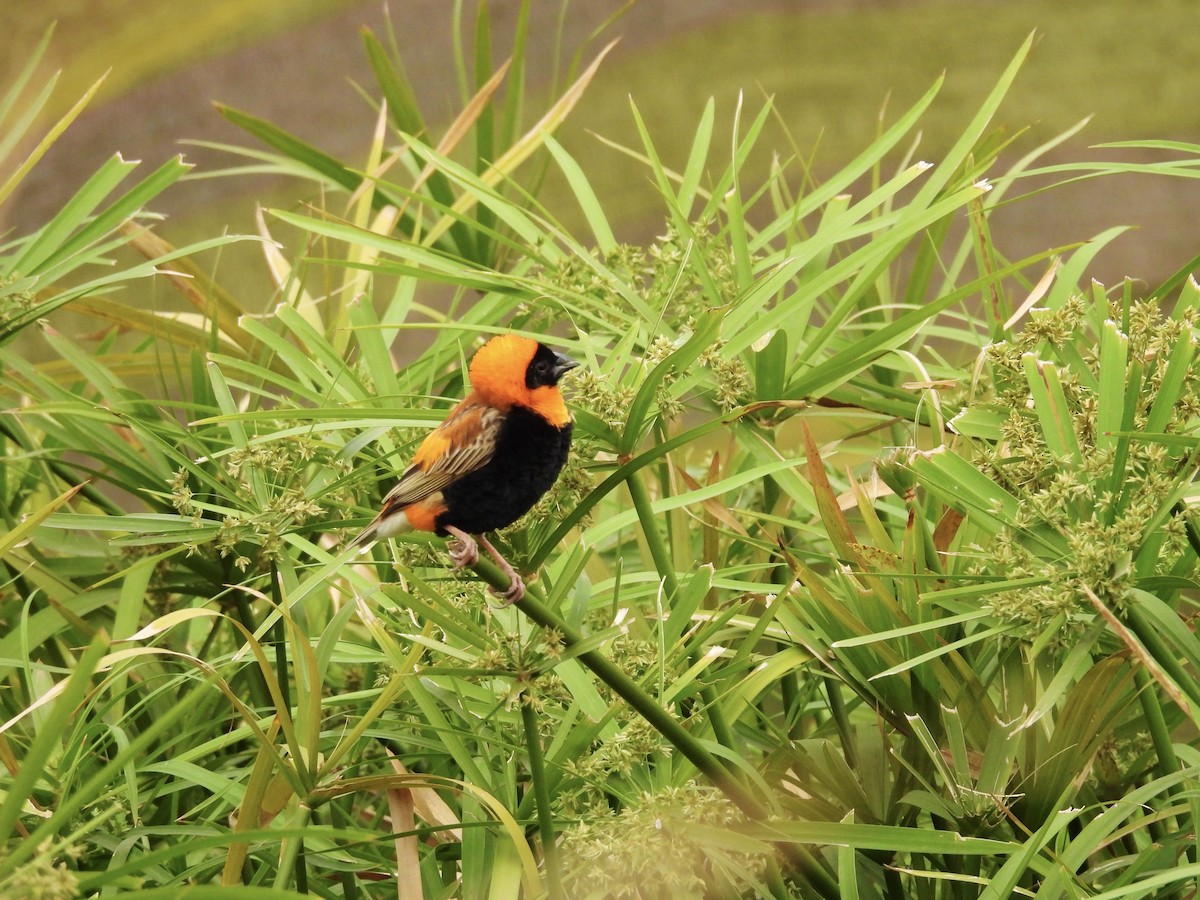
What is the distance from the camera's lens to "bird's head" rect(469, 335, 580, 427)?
3.25 feet

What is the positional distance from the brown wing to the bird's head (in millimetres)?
17

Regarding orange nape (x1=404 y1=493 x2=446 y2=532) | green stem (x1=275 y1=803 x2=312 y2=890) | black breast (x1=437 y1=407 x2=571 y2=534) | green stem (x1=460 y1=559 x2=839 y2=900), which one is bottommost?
green stem (x1=275 y1=803 x2=312 y2=890)

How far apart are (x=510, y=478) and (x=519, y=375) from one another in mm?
122

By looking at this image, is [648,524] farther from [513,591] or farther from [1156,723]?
[1156,723]

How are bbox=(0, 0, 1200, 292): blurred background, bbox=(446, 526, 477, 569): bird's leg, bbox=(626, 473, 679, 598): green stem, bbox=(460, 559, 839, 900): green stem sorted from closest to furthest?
bbox=(460, 559, 839, 900): green stem
bbox=(446, 526, 477, 569): bird's leg
bbox=(626, 473, 679, 598): green stem
bbox=(0, 0, 1200, 292): blurred background

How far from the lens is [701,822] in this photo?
0.95m

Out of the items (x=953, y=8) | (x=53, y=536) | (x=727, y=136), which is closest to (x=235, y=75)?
(x=727, y=136)

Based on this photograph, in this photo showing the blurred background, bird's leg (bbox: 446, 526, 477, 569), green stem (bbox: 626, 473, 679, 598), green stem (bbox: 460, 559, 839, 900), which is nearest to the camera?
green stem (bbox: 460, 559, 839, 900)

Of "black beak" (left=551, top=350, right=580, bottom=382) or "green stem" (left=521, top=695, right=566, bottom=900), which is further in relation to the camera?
"black beak" (left=551, top=350, right=580, bottom=382)

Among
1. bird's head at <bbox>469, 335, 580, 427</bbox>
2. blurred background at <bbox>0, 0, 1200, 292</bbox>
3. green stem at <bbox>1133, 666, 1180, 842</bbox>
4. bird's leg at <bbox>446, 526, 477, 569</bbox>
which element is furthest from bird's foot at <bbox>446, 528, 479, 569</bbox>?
blurred background at <bbox>0, 0, 1200, 292</bbox>

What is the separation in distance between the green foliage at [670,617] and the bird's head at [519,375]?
35mm

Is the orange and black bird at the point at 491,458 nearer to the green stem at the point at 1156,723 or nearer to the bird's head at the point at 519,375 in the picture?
the bird's head at the point at 519,375

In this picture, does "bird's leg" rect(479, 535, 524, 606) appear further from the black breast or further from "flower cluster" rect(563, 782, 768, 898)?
"flower cluster" rect(563, 782, 768, 898)

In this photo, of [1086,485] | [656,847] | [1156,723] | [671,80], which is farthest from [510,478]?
[671,80]
